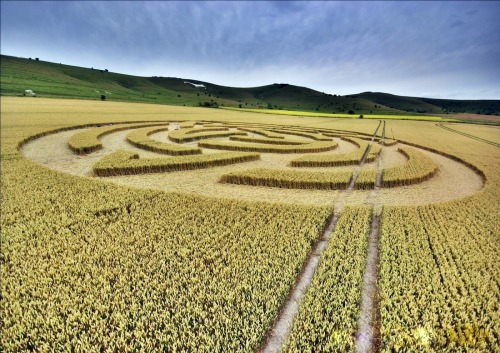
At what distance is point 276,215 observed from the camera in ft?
42.9

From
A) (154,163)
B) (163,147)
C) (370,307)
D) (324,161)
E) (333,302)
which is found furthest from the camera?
(163,147)

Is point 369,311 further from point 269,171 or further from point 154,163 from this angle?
point 154,163

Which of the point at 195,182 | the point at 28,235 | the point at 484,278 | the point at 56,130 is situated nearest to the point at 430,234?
the point at 484,278

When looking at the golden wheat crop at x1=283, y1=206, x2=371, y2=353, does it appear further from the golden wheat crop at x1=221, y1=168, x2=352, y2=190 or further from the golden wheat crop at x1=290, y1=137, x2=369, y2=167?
the golden wheat crop at x1=290, y1=137, x2=369, y2=167

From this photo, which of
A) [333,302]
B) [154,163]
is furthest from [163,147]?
[333,302]

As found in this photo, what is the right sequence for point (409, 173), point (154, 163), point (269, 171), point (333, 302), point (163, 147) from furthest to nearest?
1. point (163, 147)
2. point (154, 163)
3. point (409, 173)
4. point (269, 171)
5. point (333, 302)

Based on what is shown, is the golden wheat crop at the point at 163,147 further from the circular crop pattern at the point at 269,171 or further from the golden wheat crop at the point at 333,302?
the golden wheat crop at the point at 333,302

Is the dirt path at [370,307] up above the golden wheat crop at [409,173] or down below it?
below

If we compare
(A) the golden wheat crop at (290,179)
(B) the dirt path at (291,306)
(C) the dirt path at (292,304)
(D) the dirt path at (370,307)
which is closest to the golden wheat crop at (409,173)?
(A) the golden wheat crop at (290,179)

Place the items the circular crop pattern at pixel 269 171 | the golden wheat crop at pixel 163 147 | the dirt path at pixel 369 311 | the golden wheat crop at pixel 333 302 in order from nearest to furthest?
1. the golden wheat crop at pixel 333 302
2. the dirt path at pixel 369 311
3. the circular crop pattern at pixel 269 171
4. the golden wheat crop at pixel 163 147

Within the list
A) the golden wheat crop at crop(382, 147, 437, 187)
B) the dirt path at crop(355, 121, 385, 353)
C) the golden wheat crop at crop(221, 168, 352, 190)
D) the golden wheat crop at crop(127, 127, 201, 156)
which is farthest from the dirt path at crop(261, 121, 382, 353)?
the golden wheat crop at crop(127, 127, 201, 156)

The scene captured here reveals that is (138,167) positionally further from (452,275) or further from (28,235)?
(452,275)

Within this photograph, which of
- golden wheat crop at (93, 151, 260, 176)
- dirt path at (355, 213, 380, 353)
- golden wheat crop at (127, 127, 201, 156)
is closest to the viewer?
dirt path at (355, 213, 380, 353)

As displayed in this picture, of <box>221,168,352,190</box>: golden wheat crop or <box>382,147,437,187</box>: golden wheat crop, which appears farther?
<box>382,147,437,187</box>: golden wheat crop
